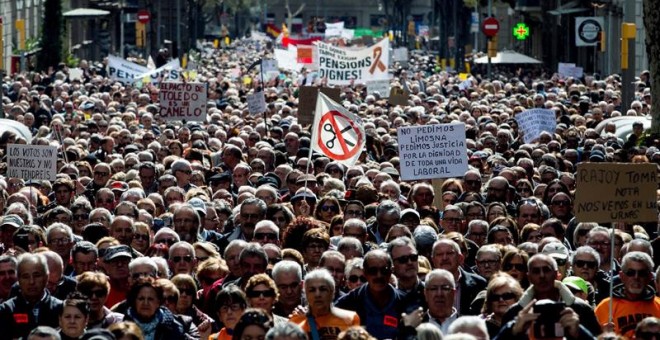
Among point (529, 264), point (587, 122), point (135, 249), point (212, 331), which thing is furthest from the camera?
point (587, 122)

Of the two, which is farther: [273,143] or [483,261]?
[273,143]

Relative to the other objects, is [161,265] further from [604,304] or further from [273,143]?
Result: [273,143]

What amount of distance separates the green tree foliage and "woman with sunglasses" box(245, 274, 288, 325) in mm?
42342

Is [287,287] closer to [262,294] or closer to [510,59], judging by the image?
[262,294]

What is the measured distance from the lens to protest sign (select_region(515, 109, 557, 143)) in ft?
80.2

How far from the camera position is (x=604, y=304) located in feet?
35.8

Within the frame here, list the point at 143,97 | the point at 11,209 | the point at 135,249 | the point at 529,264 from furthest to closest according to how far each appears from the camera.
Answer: the point at 143,97 < the point at 11,209 < the point at 135,249 < the point at 529,264

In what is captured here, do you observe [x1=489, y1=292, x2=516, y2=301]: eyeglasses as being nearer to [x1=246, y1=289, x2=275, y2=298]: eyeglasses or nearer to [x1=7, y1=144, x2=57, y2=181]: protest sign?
[x1=246, y1=289, x2=275, y2=298]: eyeglasses

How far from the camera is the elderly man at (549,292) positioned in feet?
32.5

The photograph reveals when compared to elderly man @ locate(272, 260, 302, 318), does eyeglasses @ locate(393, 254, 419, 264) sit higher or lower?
higher

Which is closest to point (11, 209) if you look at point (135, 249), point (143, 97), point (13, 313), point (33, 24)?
point (135, 249)

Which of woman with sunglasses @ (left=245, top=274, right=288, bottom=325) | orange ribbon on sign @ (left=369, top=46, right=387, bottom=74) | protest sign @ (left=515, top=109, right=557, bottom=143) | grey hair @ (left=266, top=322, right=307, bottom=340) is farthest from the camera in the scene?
orange ribbon on sign @ (left=369, top=46, right=387, bottom=74)

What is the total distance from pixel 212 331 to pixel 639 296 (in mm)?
2640

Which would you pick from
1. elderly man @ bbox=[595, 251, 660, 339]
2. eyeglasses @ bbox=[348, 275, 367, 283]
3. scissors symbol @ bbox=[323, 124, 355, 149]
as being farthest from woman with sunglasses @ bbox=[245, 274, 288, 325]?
scissors symbol @ bbox=[323, 124, 355, 149]
